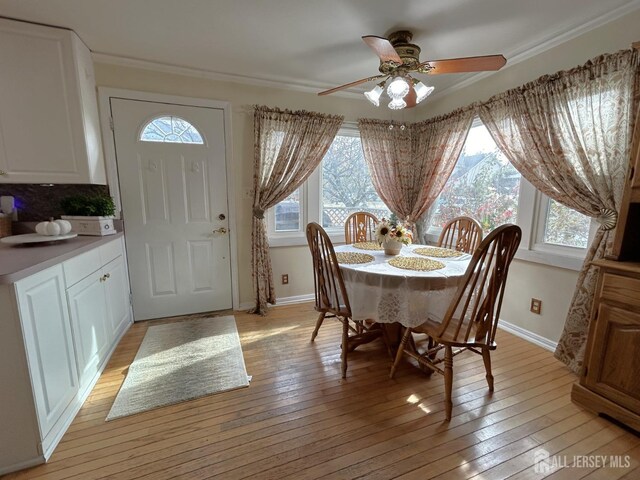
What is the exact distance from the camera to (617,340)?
1478mm

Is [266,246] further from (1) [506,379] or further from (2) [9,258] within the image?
(1) [506,379]

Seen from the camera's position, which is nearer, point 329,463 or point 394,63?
point 329,463

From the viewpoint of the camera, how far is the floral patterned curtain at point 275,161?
9.48ft

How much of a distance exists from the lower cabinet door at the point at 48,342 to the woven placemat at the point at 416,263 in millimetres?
1898

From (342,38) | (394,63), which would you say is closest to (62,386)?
(394,63)

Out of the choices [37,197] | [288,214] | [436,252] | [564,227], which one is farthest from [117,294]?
[564,227]

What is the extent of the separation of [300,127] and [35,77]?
2058 millimetres

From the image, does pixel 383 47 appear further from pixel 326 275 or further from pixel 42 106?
pixel 42 106

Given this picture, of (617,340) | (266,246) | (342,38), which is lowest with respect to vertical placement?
(617,340)

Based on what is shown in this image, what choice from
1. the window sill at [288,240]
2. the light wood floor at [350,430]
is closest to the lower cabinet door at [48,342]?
the light wood floor at [350,430]

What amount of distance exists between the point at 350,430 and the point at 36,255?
188 cm

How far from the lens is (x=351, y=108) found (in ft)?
10.7

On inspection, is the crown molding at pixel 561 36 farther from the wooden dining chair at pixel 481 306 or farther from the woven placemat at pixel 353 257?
the woven placemat at pixel 353 257

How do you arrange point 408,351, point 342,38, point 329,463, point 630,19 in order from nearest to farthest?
point 329,463 < point 630,19 < point 408,351 < point 342,38
